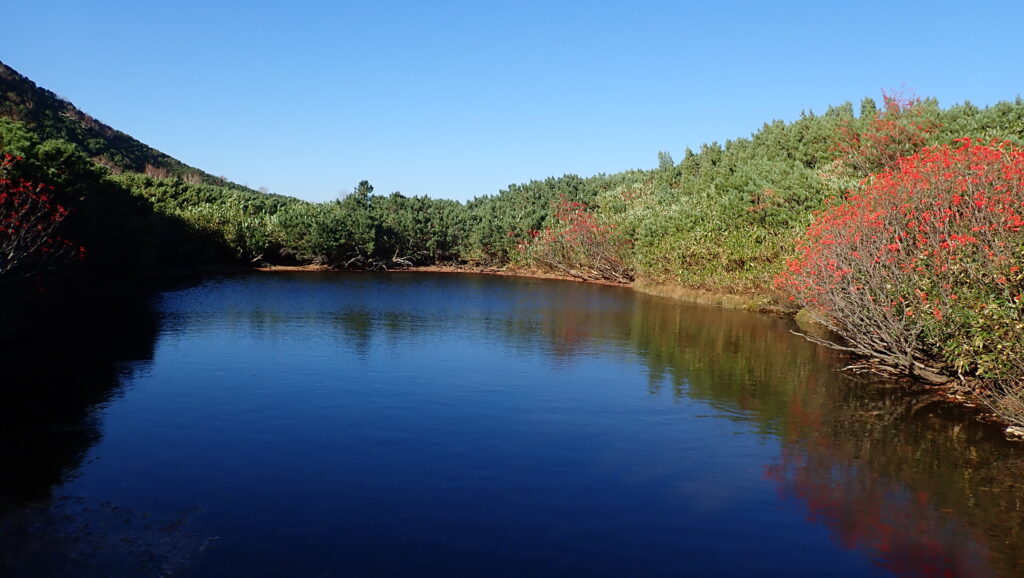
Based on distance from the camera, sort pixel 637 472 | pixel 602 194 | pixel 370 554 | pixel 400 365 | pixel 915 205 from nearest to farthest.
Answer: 1. pixel 370 554
2. pixel 637 472
3. pixel 915 205
4. pixel 400 365
5. pixel 602 194

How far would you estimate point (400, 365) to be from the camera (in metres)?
21.1

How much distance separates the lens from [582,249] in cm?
5425

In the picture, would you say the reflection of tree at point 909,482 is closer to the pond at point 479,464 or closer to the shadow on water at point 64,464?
A: the pond at point 479,464

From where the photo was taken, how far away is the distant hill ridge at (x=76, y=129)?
247 ft

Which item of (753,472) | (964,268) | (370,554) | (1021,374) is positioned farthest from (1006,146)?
(370,554)

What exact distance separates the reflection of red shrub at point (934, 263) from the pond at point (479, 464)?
1752mm

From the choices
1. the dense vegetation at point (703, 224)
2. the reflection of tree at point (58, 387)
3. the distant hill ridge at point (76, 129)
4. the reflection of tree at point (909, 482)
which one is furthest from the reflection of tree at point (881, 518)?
the distant hill ridge at point (76, 129)

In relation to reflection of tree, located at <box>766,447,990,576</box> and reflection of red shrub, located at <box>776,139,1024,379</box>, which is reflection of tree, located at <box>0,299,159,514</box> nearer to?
reflection of tree, located at <box>766,447,990,576</box>

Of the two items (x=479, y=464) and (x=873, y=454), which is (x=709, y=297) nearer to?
(x=873, y=454)

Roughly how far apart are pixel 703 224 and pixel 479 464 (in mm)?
32382

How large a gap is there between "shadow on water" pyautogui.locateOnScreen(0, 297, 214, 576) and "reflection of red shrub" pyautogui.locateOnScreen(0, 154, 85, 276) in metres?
2.64

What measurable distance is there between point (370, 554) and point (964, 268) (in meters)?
14.4

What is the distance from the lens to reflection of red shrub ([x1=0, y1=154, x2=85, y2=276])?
69.8ft

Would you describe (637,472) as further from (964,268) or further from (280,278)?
(280,278)
